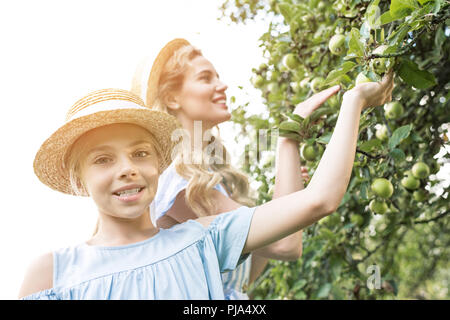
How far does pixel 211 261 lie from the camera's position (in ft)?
3.54

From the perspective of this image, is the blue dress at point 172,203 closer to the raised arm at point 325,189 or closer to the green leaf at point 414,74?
the raised arm at point 325,189

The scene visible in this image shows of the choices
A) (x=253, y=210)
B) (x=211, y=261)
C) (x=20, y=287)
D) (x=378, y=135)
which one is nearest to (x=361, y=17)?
(x=378, y=135)

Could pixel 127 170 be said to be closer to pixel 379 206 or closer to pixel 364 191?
pixel 364 191

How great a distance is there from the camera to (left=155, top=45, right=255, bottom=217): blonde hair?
142cm

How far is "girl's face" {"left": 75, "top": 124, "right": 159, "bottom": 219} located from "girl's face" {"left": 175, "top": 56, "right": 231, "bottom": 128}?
446 mm

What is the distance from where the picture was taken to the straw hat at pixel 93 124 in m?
1.09

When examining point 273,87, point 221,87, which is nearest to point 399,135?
point 221,87

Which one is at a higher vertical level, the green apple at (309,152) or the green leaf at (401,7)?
the green leaf at (401,7)

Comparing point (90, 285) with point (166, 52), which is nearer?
point (90, 285)

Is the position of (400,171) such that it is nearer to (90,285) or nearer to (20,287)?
(90,285)

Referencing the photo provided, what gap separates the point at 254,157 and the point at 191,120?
0.76 metres

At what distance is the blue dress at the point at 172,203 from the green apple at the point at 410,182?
598 mm

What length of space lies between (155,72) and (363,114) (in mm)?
677

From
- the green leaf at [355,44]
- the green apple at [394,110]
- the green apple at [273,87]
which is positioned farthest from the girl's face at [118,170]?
the green apple at [273,87]
